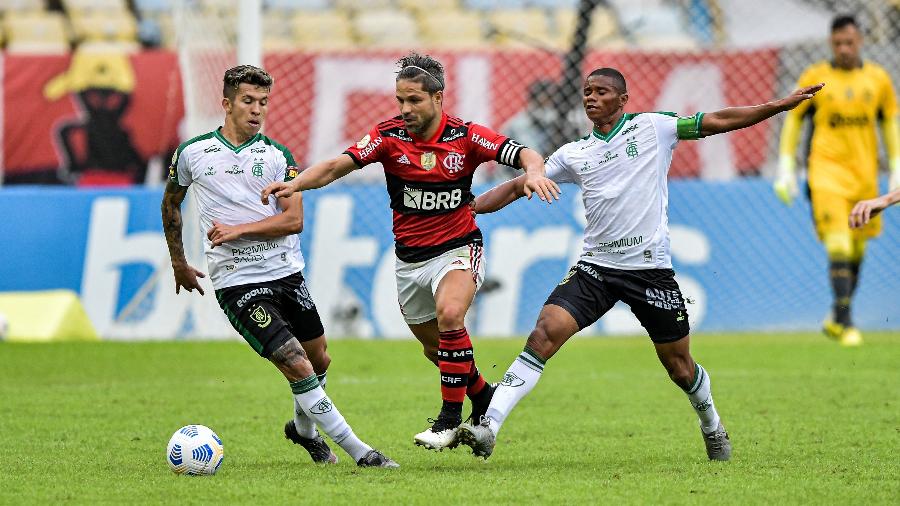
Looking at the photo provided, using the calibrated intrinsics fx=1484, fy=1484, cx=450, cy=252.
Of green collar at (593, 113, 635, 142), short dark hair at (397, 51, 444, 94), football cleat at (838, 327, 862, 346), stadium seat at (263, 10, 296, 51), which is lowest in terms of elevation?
football cleat at (838, 327, 862, 346)

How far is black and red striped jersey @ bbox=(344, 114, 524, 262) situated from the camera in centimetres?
763

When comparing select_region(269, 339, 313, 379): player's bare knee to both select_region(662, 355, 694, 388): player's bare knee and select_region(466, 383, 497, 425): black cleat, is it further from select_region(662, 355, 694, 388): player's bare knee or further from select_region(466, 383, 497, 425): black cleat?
select_region(662, 355, 694, 388): player's bare knee

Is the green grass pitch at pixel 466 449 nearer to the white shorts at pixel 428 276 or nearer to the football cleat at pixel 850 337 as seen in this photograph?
the football cleat at pixel 850 337

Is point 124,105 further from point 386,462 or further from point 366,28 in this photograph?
point 386,462

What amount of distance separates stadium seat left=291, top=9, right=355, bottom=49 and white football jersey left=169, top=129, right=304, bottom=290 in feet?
40.6

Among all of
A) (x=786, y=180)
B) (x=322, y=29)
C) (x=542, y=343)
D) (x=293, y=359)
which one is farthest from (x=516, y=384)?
(x=322, y=29)

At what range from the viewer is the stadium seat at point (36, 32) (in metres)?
20.2

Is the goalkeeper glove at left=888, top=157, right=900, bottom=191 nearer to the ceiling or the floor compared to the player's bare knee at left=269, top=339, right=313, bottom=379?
nearer to the ceiling

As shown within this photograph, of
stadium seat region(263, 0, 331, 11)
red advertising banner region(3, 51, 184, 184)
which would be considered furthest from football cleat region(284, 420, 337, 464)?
stadium seat region(263, 0, 331, 11)

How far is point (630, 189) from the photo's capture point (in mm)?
7746

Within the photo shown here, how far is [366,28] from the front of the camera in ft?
69.5

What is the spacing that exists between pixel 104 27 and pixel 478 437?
14.7m

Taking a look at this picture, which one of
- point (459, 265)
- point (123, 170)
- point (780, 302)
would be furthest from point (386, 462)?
point (123, 170)

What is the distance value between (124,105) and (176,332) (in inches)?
139
